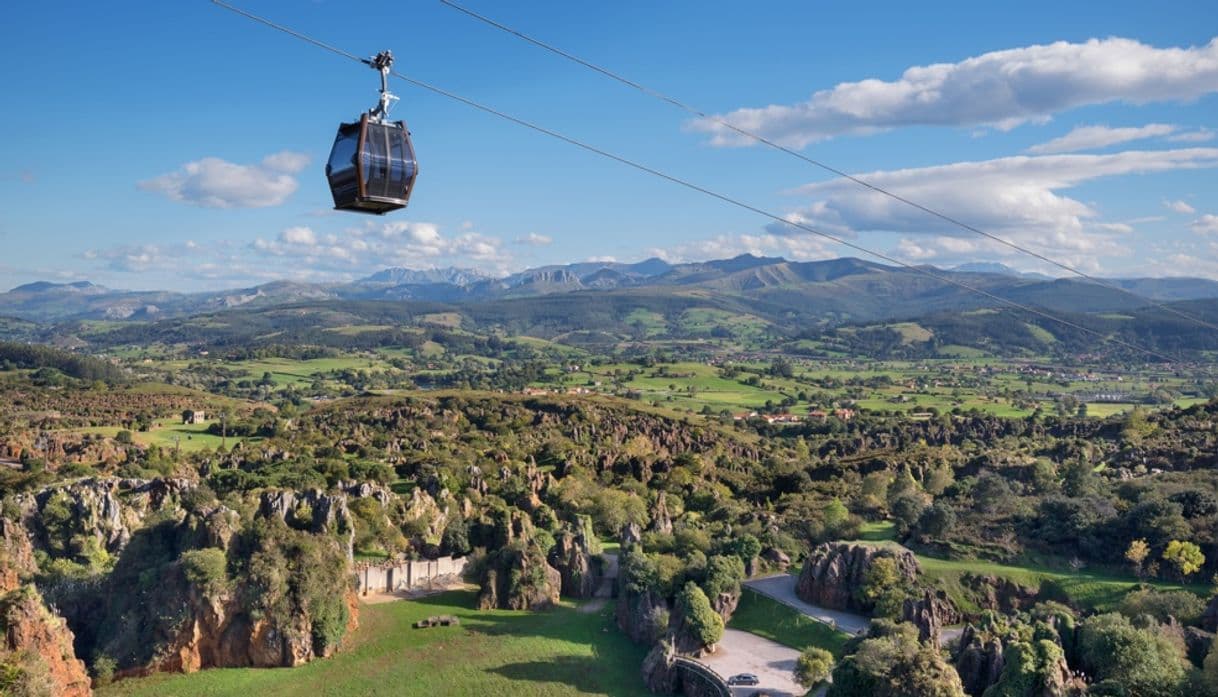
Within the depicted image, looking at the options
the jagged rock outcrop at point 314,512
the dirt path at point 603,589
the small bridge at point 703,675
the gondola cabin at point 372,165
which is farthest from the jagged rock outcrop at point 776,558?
the gondola cabin at point 372,165

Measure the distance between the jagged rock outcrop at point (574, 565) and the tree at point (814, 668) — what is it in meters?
15.7

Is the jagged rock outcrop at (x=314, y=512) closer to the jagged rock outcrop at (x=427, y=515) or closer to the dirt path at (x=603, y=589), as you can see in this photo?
the jagged rock outcrop at (x=427, y=515)

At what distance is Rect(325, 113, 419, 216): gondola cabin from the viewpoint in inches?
770

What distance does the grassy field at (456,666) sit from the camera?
35.5 m

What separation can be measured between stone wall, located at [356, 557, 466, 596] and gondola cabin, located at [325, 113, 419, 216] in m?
30.8

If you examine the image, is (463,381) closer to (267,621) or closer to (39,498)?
(39,498)

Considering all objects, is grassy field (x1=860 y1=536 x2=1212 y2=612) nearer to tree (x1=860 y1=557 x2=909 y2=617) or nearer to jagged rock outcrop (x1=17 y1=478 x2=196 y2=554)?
tree (x1=860 y1=557 x2=909 y2=617)

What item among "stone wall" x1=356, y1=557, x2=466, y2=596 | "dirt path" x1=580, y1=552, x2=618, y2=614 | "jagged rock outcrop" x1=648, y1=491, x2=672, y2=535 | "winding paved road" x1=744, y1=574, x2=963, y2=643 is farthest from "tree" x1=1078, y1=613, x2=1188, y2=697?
"stone wall" x1=356, y1=557, x2=466, y2=596

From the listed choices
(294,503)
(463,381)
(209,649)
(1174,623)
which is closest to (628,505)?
(294,503)

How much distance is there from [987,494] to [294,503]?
4061 cm

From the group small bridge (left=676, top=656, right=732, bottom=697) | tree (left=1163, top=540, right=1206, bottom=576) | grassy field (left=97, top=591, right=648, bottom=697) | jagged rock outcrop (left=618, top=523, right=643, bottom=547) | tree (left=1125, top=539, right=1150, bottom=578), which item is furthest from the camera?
jagged rock outcrop (left=618, top=523, right=643, bottom=547)

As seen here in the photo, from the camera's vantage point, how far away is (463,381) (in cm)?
17425

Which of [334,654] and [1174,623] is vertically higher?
[1174,623]

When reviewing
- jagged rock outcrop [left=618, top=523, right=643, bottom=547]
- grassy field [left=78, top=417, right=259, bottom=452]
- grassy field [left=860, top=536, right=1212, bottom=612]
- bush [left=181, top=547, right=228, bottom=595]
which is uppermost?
bush [left=181, top=547, right=228, bottom=595]
